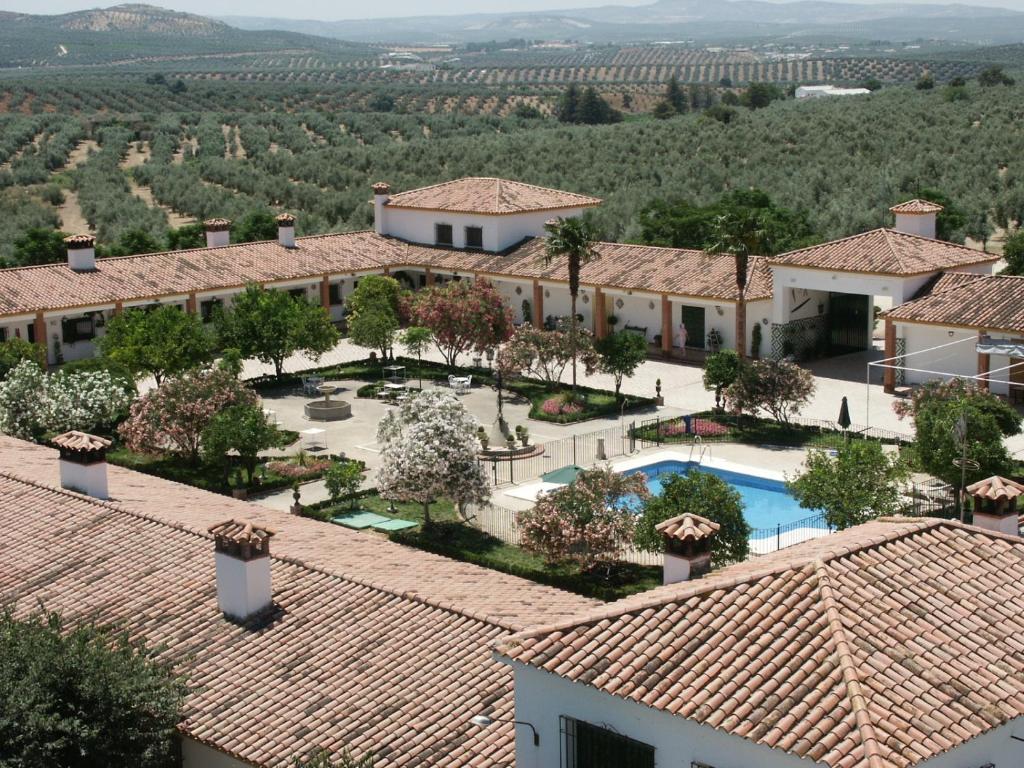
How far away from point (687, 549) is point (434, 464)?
12208 millimetres

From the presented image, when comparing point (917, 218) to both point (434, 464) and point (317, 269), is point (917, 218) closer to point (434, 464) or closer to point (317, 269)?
point (317, 269)

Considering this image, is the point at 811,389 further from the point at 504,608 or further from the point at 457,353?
the point at 504,608

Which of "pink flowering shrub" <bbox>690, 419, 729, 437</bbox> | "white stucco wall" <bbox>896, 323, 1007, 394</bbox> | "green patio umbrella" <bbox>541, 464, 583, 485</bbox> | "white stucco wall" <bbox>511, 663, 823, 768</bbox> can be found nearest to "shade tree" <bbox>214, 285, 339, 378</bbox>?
"green patio umbrella" <bbox>541, 464, 583, 485</bbox>

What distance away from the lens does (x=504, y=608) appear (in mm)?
18016

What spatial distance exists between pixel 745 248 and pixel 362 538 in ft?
62.0

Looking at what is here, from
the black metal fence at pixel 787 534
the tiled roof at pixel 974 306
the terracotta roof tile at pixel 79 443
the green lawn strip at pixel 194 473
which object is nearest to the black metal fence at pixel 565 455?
the green lawn strip at pixel 194 473

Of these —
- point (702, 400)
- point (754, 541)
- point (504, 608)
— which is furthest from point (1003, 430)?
point (504, 608)

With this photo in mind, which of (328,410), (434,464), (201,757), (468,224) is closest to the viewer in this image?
(201,757)

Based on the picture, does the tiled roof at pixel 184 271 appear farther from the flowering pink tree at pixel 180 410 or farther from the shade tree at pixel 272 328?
the flowering pink tree at pixel 180 410

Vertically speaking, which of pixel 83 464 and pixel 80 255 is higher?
pixel 83 464

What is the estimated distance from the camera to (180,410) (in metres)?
31.4

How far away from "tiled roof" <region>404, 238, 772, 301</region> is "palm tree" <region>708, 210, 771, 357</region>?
76cm

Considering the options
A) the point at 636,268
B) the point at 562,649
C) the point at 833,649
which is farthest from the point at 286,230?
the point at 833,649

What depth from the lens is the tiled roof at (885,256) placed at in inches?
1603
